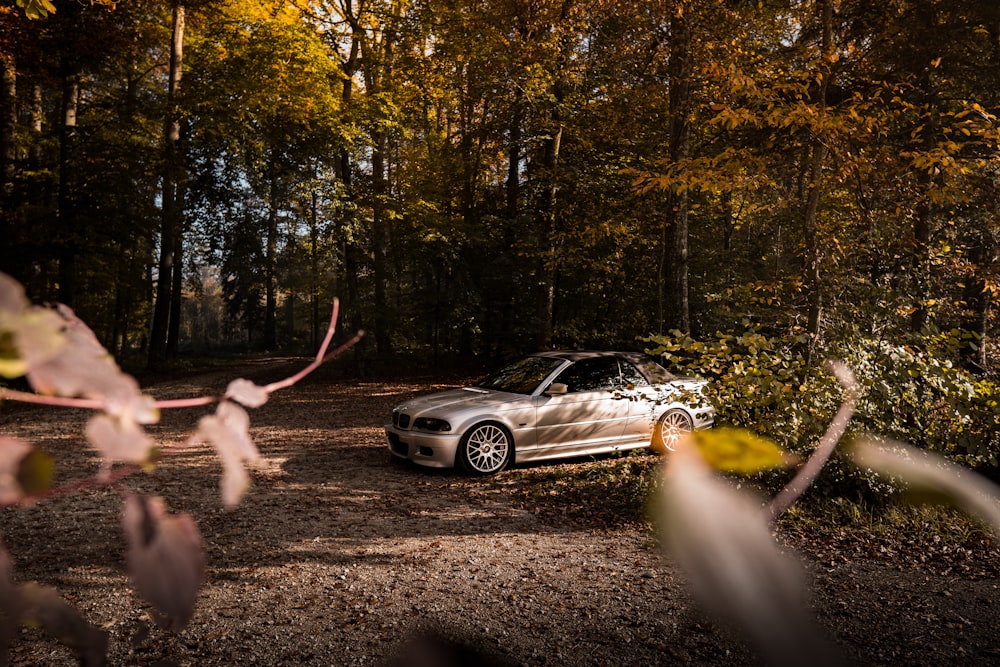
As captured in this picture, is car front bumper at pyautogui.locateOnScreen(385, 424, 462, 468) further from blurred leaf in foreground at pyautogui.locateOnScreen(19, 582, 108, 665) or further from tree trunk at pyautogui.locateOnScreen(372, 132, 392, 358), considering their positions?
tree trunk at pyautogui.locateOnScreen(372, 132, 392, 358)

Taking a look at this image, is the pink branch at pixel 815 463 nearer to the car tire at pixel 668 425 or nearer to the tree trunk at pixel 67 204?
the car tire at pixel 668 425

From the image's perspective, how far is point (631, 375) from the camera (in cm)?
870

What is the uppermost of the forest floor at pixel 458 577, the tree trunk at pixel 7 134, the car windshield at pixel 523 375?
the tree trunk at pixel 7 134

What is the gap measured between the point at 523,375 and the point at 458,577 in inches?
171

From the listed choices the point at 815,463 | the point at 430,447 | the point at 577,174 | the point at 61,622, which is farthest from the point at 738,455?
the point at 577,174

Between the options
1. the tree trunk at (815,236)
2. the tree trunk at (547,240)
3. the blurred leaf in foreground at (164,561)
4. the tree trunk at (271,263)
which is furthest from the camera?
the tree trunk at (271,263)

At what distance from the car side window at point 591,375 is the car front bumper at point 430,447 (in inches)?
68.6

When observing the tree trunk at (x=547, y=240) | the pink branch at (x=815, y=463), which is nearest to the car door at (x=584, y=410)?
the tree trunk at (x=547, y=240)

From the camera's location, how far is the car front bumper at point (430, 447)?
7789 mm

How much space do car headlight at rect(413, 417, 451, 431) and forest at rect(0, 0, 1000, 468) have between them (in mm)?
2133

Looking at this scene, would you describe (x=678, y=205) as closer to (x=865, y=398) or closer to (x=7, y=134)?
(x=865, y=398)

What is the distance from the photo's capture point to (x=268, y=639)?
3.87 metres

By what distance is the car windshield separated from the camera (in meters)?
8.64

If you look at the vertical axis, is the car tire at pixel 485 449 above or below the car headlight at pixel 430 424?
below
